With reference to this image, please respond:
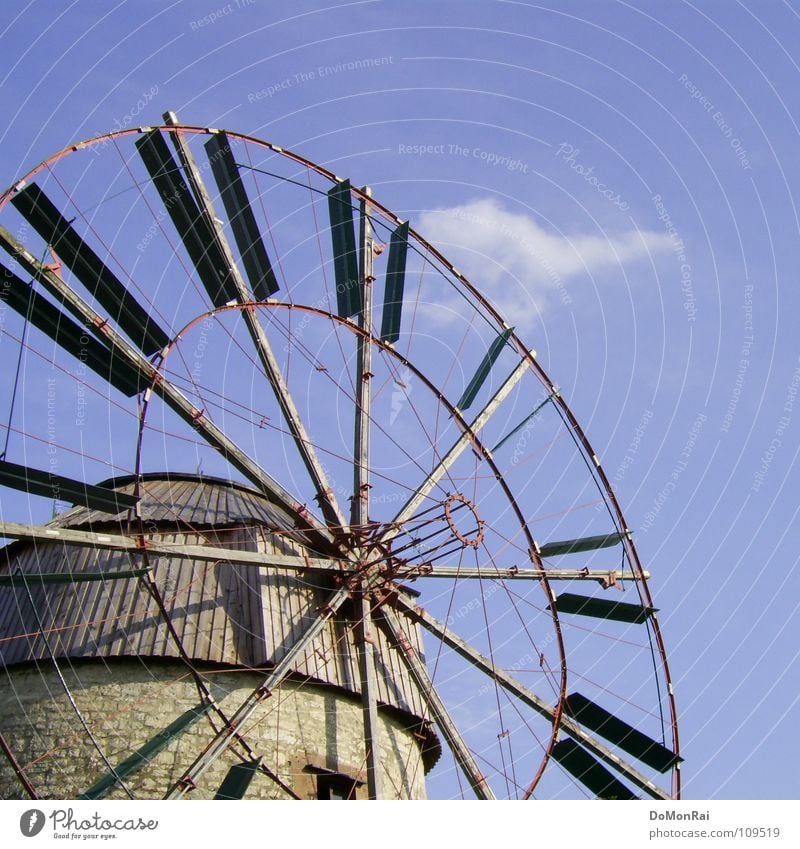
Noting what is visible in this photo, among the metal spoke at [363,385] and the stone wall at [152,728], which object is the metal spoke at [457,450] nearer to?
the metal spoke at [363,385]

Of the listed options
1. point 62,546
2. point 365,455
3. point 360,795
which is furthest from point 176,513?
point 360,795

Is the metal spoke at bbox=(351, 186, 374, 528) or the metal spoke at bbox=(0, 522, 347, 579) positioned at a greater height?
the metal spoke at bbox=(351, 186, 374, 528)

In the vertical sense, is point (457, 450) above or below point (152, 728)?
above

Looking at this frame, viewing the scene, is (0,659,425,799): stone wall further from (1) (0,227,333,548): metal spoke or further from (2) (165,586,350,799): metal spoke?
(1) (0,227,333,548): metal spoke

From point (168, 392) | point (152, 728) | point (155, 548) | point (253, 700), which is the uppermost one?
point (168, 392)

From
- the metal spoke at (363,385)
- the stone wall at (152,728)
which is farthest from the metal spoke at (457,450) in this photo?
the stone wall at (152,728)

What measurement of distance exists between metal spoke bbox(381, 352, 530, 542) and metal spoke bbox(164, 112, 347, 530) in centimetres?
99

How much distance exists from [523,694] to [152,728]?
542 centimetres

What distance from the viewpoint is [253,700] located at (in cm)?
1463

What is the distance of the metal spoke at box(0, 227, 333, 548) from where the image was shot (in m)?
14.0

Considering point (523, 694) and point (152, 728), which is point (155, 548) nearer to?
point (152, 728)

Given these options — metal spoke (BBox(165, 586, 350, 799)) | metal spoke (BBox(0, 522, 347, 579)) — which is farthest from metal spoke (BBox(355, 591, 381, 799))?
metal spoke (BBox(0, 522, 347, 579))

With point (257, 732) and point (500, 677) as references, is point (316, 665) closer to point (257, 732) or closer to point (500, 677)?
point (257, 732)

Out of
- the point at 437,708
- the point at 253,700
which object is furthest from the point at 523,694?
the point at 253,700
